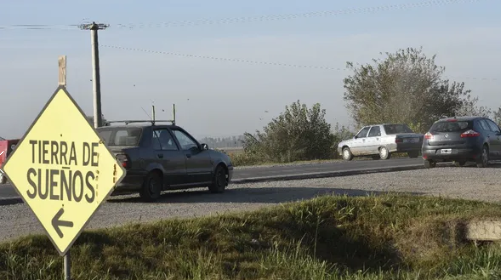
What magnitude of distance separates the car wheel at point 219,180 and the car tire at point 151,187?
1702mm

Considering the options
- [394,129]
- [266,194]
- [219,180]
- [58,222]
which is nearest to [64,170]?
[58,222]

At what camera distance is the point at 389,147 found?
36.0m

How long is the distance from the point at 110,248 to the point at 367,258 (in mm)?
3978

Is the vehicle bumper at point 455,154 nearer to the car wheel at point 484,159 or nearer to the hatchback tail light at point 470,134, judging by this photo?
the car wheel at point 484,159

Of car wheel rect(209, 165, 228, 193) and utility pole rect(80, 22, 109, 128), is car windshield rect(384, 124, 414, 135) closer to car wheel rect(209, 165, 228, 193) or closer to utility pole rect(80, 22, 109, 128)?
utility pole rect(80, 22, 109, 128)

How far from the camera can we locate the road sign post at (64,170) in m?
6.76

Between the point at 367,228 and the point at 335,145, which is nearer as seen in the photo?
the point at 367,228

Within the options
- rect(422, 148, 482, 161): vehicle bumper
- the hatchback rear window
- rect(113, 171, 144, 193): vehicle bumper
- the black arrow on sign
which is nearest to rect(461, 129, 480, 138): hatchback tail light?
the hatchback rear window

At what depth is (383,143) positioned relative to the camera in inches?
1432

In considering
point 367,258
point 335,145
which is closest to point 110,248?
point 367,258

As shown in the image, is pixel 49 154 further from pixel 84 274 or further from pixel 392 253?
pixel 392 253

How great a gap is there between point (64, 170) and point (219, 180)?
10.8 m

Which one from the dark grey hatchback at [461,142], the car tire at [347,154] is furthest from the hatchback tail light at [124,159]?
the car tire at [347,154]

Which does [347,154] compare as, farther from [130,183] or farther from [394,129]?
[130,183]
